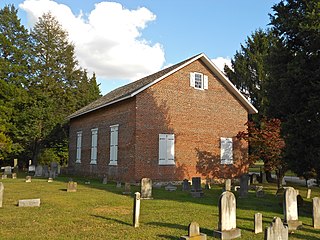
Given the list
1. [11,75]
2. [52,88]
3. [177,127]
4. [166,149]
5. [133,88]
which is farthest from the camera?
[52,88]

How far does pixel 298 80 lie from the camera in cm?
1198

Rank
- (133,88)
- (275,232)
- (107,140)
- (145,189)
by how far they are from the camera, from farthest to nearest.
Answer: (133,88) < (107,140) < (145,189) < (275,232)

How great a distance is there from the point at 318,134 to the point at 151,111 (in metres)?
11.4

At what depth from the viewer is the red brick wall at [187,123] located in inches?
808

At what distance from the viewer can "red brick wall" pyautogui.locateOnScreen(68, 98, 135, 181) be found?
Result: 20688mm

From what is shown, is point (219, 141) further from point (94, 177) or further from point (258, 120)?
point (94, 177)

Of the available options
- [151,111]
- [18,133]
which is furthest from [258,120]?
[18,133]

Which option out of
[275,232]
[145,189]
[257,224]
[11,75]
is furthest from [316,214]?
[11,75]

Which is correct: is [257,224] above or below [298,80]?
below

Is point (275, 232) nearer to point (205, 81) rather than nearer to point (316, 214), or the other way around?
point (316, 214)

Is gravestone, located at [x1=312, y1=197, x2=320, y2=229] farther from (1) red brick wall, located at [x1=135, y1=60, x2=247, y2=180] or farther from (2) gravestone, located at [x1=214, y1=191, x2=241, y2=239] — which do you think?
(1) red brick wall, located at [x1=135, y1=60, x2=247, y2=180]

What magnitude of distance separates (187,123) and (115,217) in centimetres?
1315

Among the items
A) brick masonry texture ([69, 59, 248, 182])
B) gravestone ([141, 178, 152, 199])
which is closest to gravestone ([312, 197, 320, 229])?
gravestone ([141, 178, 152, 199])

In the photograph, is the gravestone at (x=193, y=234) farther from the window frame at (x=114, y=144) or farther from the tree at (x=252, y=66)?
the tree at (x=252, y=66)
